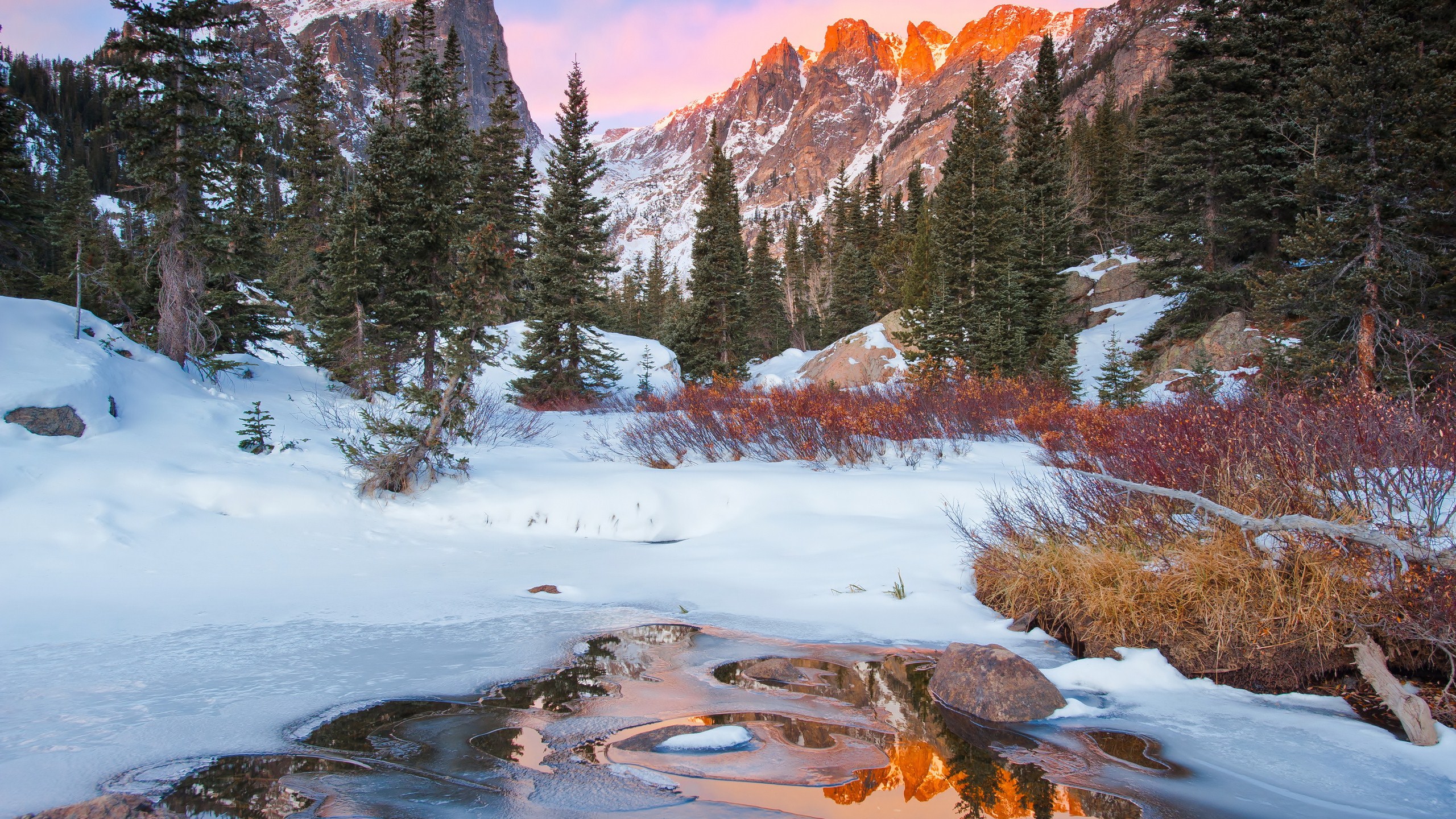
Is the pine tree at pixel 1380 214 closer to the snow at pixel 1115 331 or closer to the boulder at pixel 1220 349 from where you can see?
the boulder at pixel 1220 349

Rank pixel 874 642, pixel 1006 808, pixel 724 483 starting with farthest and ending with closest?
pixel 724 483
pixel 874 642
pixel 1006 808

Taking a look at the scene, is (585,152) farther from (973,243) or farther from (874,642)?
(874,642)

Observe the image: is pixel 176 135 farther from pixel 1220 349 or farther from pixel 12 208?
pixel 1220 349

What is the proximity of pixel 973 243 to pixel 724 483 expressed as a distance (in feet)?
64.3

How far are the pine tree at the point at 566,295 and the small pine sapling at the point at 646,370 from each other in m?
Result: 1.01

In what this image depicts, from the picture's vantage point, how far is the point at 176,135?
43.3ft

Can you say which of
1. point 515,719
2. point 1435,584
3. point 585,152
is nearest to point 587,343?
point 585,152

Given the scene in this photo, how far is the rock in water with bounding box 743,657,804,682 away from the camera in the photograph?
15.4ft

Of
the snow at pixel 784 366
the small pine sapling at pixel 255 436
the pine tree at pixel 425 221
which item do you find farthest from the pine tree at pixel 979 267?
the small pine sapling at pixel 255 436

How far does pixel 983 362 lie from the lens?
22.1m

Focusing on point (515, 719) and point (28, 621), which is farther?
point (28, 621)

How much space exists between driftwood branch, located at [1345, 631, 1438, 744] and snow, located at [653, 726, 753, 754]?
3.61 metres

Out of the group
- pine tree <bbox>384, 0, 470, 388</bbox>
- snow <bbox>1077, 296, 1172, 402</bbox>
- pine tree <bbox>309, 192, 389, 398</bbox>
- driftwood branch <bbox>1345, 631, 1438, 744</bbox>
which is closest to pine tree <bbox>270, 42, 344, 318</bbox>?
pine tree <bbox>384, 0, 470, 388</bbox>

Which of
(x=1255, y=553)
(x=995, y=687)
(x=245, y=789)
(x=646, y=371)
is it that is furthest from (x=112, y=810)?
(x=646, y=371)
